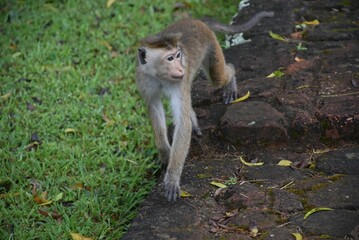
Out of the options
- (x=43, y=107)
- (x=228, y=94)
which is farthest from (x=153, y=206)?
(x=43, y=107)

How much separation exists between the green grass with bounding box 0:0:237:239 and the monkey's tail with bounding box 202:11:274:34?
3.67ft

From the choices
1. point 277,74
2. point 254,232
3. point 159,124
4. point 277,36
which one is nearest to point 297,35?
point 277,36

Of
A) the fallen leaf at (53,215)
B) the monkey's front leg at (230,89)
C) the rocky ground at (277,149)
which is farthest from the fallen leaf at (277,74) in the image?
the fallen leaf at (53,215)

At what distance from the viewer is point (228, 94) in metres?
5.46

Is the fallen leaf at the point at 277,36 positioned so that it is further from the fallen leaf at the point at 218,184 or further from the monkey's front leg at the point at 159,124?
the fallen leaf at the point at 218,184

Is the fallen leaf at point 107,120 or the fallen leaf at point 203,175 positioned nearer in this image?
the fallen leaf at point 203,175

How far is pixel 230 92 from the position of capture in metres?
5.47

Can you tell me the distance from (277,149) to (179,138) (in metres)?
0.77

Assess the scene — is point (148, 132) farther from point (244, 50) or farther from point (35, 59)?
point (35, 59)

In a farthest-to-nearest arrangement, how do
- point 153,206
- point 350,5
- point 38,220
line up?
point 350,5 < point 38,220 < point 153,206

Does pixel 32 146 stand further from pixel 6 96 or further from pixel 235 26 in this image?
pixel 235 26

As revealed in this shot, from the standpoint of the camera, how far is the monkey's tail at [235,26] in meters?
6.01

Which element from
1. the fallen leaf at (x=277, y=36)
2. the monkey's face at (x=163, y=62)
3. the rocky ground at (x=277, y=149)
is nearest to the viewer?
the rocky ground at (x=277, y=149)

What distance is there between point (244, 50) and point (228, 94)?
3.28ft
